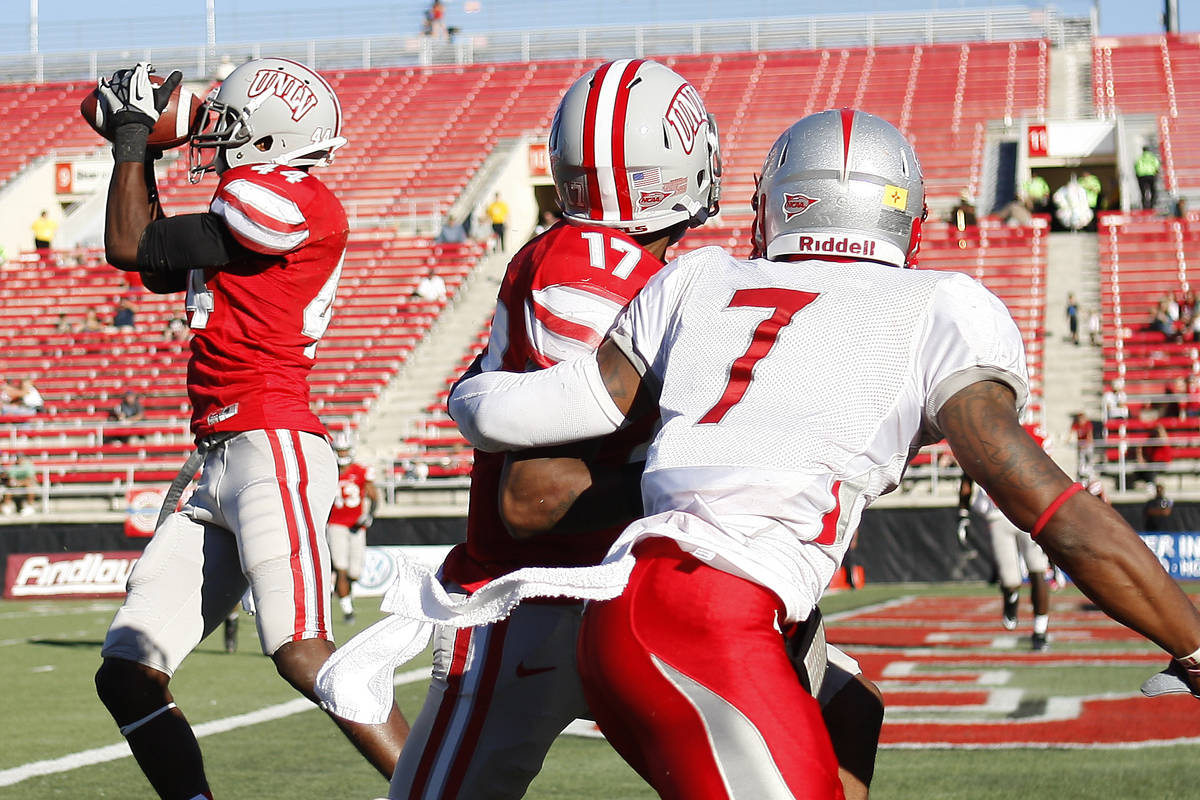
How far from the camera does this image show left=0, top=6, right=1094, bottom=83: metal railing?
32344 mm

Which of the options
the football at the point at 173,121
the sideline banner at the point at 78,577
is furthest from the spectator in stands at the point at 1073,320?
the football at the point at 173,121

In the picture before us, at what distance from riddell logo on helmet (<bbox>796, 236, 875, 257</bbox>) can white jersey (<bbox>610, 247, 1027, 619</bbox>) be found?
0.12 metres

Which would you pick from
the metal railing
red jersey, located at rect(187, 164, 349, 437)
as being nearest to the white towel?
red jersey, located at rect(187, 164, 349, 437)

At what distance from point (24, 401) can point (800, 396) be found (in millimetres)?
20389

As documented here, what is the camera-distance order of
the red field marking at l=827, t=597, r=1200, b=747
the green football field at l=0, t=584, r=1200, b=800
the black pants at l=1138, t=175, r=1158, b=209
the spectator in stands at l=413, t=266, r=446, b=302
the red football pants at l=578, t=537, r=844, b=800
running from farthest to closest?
the black pants at l=1138, t=175, r=1158, b=209
the spectator in stands at l=413, t=266, r=446, b=302
the red field marking at l=827, t=597, r=1200, b=747
the green football field at l=0, t=584, r=1200, b=800
the red football pants at l=578, t=537, r=844, b=800

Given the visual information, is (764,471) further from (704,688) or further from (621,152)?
(621,152)

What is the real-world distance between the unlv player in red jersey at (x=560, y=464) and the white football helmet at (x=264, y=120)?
1.39 metres

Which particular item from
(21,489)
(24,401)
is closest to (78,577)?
(21,489)

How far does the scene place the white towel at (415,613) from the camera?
6.81 feet

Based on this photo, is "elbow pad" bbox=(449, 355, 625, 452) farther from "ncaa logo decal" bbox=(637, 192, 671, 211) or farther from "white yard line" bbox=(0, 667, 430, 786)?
"white yard line" bbox=(0, 667, 430, 786)

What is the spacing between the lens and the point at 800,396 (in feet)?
7.03

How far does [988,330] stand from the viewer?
217 cm

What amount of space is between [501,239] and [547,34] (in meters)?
9.73

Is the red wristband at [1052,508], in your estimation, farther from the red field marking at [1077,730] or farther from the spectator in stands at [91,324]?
the spectator in stands at [91,324]
